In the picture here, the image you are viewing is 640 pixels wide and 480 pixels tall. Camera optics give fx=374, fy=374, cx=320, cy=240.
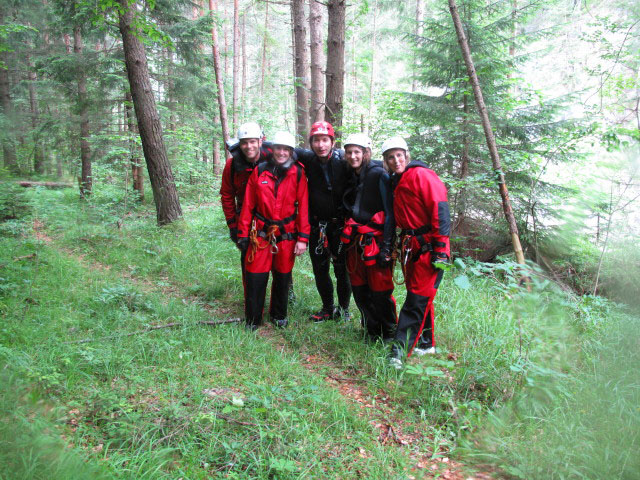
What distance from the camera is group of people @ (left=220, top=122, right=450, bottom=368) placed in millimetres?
3896

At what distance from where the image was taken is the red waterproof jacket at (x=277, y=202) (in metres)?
4.57

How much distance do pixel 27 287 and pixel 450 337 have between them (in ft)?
18.3

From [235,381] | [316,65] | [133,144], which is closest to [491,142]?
[235,381]

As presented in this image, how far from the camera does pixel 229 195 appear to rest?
16.9ft

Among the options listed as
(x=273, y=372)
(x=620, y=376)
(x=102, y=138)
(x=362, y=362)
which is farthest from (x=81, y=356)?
(x=102, y=138)

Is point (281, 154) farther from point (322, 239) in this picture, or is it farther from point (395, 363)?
point (395, 363)

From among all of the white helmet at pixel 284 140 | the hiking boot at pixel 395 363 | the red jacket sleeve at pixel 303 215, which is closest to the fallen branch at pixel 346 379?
the hiking boot at pixel 395 363

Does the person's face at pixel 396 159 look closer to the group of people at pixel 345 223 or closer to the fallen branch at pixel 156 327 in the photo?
the group of people at pixel 345 223

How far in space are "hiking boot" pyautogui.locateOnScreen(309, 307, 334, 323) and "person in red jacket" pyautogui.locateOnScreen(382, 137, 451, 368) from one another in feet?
4.26

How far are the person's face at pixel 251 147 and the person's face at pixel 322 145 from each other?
28.4 inches

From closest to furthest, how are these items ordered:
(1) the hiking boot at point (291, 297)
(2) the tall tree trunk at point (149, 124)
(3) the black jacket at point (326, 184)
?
(3) the black jacket at point (326, 184)
(1) the hiking boot at point (291, 297)
(2) the tall tree trunk at point (149, 124)

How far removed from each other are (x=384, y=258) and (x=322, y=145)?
155 cm

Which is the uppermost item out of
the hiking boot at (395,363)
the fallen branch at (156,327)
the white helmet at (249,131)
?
the white helmet at (249,131)

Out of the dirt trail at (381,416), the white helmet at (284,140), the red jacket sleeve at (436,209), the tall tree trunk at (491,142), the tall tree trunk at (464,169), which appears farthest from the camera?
the tall tree trunk at (464,169)
